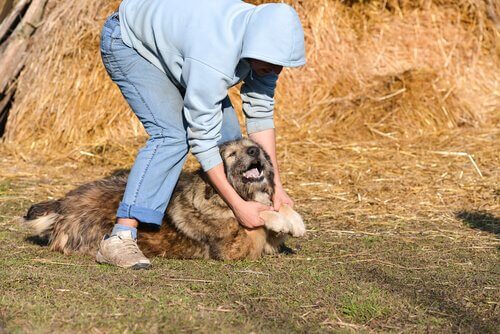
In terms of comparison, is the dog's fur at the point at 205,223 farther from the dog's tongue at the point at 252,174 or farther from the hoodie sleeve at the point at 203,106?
the hoodie sleeve at the point at 203,106

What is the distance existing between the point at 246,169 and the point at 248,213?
36cm

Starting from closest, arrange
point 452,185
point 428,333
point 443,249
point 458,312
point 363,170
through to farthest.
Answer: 1. point 428,333
2. point 458,312
3. point 443,249
4. point 452,185
5. point 363,170

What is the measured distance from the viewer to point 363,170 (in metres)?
8.56

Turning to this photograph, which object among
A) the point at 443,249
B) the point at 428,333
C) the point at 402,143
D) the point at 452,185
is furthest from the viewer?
the point at 402,143

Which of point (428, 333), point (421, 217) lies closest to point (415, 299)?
point (428, 333)

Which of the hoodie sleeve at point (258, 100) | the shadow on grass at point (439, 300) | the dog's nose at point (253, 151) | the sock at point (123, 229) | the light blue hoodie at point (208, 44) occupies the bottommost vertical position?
the sock at point (123, 229)

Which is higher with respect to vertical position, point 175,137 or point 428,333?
point 175,137

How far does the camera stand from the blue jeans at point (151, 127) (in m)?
5.20

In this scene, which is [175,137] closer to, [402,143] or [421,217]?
[421,217]

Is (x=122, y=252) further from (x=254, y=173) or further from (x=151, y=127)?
(x=254, y=173)

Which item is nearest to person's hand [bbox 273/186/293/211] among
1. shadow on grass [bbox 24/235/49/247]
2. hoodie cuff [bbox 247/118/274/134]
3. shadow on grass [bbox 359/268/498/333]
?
hoodie cuff [bbox 247/118/274/134]

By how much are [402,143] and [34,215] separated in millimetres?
5016

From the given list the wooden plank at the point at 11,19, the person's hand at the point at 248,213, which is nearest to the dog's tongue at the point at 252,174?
the person's hand at the point at 248,213

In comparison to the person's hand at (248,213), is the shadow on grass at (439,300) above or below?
below
